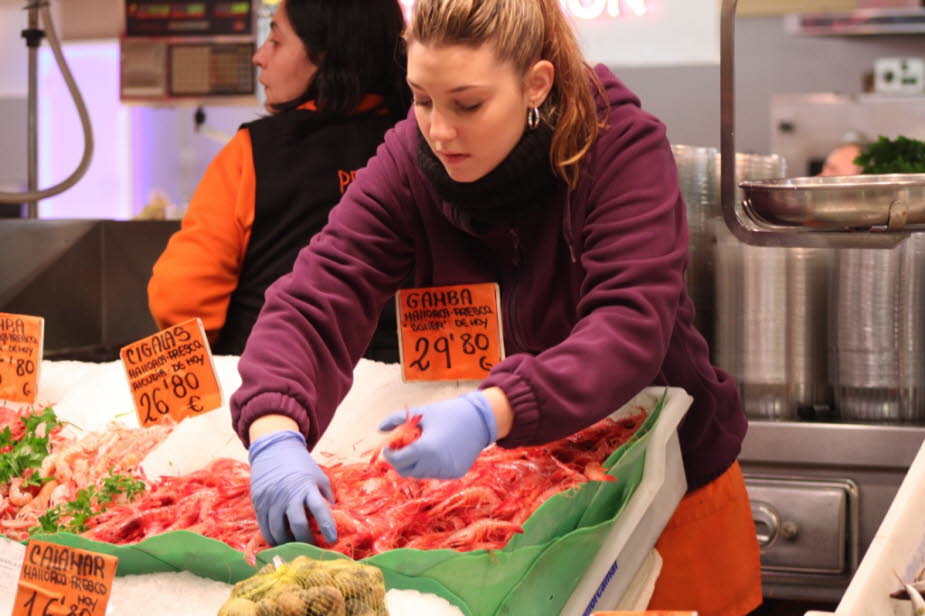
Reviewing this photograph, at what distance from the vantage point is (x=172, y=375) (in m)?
1.94

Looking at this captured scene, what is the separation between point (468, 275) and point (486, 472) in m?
0.35

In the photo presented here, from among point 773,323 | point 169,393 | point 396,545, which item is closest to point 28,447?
point 169,393

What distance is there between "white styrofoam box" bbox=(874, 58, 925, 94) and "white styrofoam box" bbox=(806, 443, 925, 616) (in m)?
5.15

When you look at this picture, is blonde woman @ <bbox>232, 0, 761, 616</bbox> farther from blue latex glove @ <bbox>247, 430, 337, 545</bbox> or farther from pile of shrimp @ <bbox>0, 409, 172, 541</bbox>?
pile of shrimp @ <bbox>0, 409, 172, 541</bbox>

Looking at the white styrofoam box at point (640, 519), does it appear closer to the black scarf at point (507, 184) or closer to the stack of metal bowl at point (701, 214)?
the black scarf at point (507, 184)

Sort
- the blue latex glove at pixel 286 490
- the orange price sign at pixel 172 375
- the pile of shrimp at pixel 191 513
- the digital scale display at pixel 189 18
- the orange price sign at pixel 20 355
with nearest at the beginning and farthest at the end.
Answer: the blue latex glove at pixel 286 490, the pile of shrimp at pixel 191 513, the orange price sign at pixel 172 375, the orange price sign at pixel 20 355, the digital scale display at pixel 189 18

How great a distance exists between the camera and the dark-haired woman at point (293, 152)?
2369mm

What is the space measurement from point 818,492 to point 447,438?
168cm

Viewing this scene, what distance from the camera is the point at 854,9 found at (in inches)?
231

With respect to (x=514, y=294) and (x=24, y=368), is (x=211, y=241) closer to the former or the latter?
(x=24, y=368)

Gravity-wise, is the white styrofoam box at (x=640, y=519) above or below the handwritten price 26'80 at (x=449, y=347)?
below

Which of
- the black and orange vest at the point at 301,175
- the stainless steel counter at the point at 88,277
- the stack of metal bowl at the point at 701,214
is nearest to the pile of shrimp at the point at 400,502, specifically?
the black and orange vest at the point at 301,175

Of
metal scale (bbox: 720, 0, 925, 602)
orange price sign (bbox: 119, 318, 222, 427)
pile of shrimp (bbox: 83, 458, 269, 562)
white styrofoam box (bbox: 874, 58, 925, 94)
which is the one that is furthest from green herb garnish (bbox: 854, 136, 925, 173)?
white styrofoam box (bbox: 874, 58, 925, 94)

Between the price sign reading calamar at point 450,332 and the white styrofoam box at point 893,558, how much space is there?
2.15 ft
